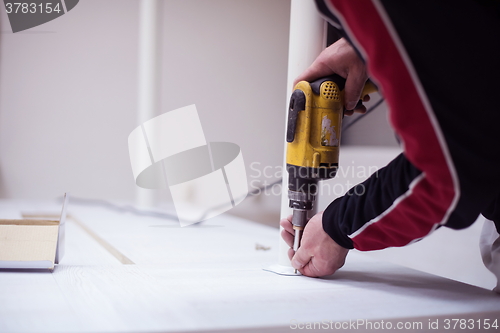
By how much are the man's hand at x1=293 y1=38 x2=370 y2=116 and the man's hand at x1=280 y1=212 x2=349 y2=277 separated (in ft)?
0.63

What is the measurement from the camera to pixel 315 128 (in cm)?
61

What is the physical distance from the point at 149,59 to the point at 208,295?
1.17m

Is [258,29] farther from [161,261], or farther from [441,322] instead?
[441,322]

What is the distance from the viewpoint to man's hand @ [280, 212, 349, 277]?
2.04 ft

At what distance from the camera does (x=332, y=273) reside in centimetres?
65

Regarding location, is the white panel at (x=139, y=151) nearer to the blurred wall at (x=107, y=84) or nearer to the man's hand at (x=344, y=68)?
the blurred wall at (x=107, y=84)

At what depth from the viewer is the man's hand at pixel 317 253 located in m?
0.62

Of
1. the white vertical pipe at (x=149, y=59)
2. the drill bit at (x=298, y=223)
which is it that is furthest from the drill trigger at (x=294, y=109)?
the white vertical pipe at (x=149, y=59)

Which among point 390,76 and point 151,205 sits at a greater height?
point 390,76

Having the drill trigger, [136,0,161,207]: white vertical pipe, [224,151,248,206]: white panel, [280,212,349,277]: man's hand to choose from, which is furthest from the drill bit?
[224,151,248,206]: white panel

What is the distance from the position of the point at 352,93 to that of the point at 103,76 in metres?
1.41

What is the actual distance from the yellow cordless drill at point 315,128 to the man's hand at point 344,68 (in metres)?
0.01

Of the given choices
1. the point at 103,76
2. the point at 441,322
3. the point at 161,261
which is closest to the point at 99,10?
the point at 103,76

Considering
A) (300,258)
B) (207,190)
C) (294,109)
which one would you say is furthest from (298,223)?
(207,190)
